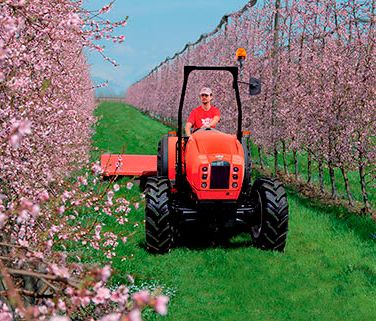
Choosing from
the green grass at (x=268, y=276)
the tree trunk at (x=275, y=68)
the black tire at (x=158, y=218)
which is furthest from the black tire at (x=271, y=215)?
the tree trunk at (x=275, y=68)

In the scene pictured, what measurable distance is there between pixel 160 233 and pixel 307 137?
628 centimetres

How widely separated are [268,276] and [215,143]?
2.00 metres

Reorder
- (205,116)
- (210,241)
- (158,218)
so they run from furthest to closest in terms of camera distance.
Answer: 1. (210,241)
2. (205,116)
3. (158,218)

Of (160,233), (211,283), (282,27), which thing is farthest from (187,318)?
(282,27)

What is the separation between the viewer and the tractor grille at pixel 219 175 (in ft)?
25.9

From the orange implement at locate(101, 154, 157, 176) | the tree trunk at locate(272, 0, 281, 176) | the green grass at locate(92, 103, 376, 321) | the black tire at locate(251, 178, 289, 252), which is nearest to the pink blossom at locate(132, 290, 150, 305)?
the green grass at locate(92, 103, 376, 321)

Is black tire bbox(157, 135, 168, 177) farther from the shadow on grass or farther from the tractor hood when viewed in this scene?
the shadow on grass

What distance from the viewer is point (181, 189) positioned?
8523mm

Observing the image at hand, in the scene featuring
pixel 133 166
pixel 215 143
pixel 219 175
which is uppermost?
pixel 215 143

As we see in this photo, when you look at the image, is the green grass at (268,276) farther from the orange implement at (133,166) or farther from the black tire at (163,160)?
the orange implement at (133,166)

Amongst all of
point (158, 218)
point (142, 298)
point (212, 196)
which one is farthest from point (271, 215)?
point (142, 298)

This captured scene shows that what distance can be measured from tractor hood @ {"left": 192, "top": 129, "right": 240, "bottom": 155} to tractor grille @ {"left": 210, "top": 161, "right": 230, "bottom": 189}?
0.19m

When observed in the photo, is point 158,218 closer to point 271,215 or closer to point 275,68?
point 271,215

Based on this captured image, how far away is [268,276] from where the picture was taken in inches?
292
